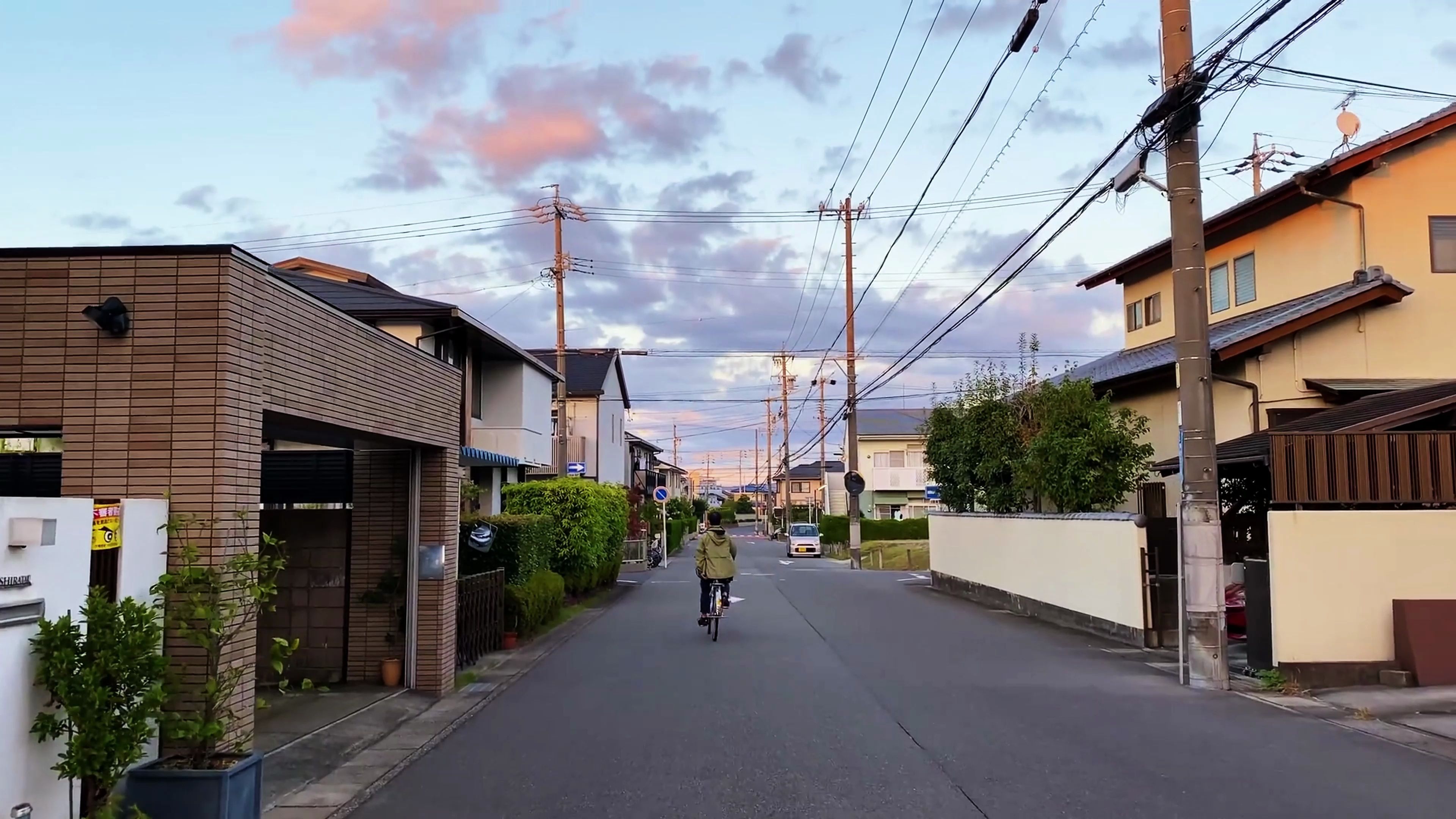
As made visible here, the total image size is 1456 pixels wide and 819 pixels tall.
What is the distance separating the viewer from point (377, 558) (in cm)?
1155

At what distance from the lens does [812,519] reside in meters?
81.4

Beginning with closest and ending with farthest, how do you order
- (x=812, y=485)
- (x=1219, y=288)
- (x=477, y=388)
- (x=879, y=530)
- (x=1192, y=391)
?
(x=1192, y=391), (x=1219, y=288), (x=477, y=388), (x=879, y=530), (x=812, y=485)

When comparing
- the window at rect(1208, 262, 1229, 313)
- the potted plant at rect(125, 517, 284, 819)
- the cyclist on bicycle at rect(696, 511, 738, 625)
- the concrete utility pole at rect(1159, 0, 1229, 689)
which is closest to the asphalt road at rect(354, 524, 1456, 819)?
the concrete utility pole at rect(1159, 0, 1229, 689)

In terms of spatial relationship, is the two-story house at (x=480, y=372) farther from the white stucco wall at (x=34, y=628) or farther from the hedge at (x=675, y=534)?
the hedge at (x=675, y=534)

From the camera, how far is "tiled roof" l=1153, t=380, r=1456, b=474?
1248 cm

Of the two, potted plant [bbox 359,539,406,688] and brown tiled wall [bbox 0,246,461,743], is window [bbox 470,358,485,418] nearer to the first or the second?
potted plant [bbox 359,539,406,688]

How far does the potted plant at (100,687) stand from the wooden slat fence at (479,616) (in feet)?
Answer: 22.4

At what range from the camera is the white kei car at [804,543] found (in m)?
50.4

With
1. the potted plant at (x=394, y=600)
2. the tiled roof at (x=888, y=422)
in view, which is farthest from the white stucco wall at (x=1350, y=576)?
the tiled roof at (x=888, y=422)

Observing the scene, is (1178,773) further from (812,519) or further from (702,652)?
(812,519)

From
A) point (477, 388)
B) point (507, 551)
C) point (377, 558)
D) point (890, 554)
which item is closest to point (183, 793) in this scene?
point (377, 558)

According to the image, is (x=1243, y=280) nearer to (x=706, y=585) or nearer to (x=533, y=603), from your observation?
(x=706, y=585)

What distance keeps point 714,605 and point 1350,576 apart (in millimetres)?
8442

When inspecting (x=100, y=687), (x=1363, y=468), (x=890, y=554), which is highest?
(x=1363, y=468)
